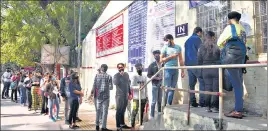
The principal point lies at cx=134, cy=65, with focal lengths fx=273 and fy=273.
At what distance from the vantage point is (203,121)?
13.5 feet

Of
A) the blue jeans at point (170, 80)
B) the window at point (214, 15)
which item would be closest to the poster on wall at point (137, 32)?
the window at point (214, 15)

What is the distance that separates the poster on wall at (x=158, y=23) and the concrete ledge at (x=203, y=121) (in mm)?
2927

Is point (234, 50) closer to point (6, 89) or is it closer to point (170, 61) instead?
point (170, 61)

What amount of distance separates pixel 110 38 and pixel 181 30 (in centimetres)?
598

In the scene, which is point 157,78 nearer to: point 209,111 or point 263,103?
point 209,111

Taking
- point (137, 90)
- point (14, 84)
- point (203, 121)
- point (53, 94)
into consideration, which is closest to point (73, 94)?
point (53, 94)

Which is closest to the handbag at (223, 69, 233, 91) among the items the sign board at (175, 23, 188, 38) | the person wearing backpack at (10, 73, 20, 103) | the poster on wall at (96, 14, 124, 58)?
the sign board at (175, 23, 188, 38)

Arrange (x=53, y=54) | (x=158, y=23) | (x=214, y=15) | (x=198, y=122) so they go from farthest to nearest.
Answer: (x=53, y=54)
(x=158, y=23)
(x=214, y=15)
(x=198, y=122)

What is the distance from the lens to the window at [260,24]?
15.9 ft

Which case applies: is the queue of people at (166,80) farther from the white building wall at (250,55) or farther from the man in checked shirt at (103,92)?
the white building wall at (250,55)

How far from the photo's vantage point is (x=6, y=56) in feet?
53.8

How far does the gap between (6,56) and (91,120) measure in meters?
9.99

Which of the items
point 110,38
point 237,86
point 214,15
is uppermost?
point 110,38

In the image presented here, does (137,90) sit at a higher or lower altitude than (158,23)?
lower
